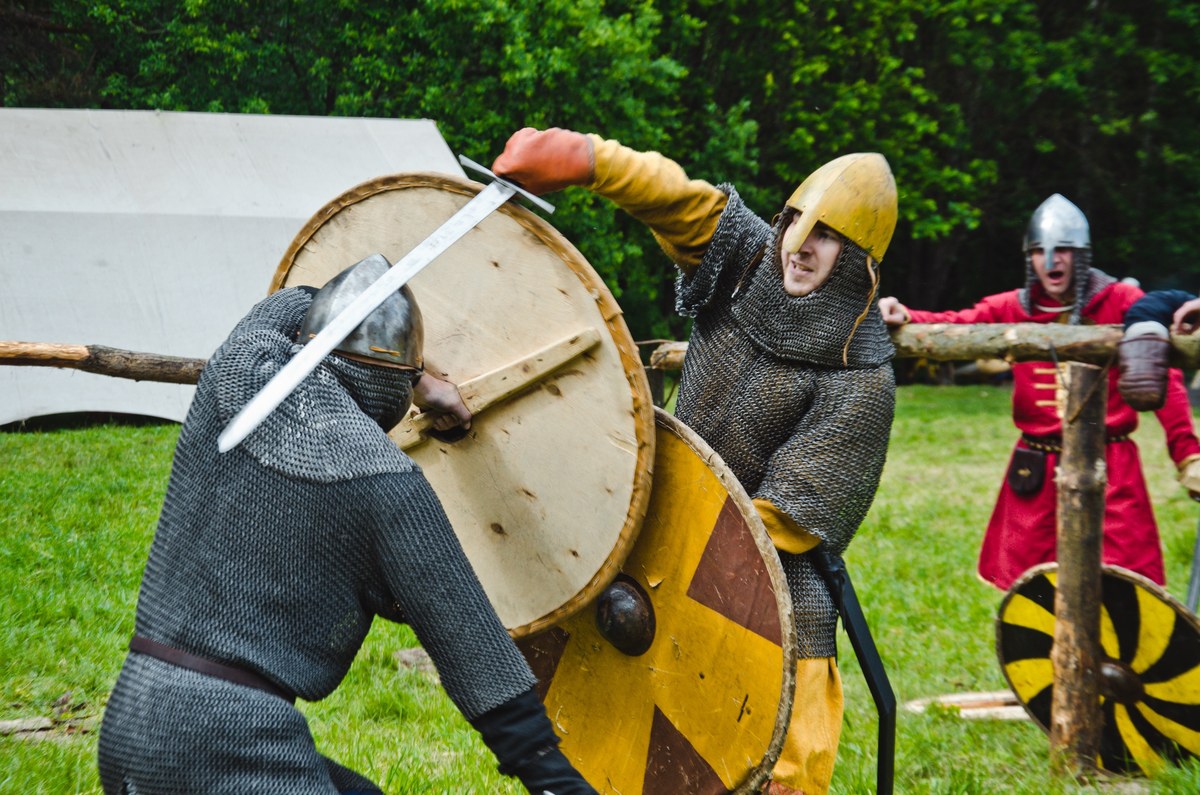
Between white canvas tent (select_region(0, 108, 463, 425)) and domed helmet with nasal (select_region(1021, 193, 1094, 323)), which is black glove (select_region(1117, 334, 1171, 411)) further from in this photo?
white canvas tent (select_region(0, 108, 463, 425))

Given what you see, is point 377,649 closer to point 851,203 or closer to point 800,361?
point 800,361

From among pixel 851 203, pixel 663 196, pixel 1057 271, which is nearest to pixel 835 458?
pixel 851 203

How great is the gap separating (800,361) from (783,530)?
422mm

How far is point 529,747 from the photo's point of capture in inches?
67.5

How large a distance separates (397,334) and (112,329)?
22.4 ft

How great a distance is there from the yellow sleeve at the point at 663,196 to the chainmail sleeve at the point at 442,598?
0.99 meters

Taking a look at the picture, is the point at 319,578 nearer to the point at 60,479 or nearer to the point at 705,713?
the point at 705,713

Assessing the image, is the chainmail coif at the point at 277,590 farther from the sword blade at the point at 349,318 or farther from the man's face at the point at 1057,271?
the man's face at the point at 1057,271

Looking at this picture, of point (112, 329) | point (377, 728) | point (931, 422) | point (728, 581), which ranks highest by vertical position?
point (728, 581)

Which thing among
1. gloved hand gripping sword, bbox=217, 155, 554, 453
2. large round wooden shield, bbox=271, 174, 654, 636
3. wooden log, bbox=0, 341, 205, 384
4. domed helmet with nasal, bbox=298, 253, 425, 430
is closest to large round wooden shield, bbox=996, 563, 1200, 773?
large round wooden shield, bbox=271, 174, 654, 636

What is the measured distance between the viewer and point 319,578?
5.55 ft

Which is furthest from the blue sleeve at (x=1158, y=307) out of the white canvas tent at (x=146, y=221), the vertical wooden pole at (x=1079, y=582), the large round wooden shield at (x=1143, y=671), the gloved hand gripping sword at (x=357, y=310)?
the white canvas tent at (x=146, y=221)

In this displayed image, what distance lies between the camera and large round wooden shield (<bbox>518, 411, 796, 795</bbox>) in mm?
2221

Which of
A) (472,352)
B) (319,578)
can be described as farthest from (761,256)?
(319,578)
